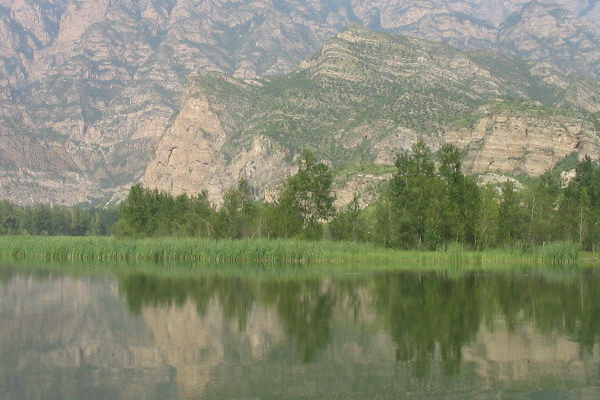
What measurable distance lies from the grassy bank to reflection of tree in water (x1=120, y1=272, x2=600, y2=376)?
1483cm

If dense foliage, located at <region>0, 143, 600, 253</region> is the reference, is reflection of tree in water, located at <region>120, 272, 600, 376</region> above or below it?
below

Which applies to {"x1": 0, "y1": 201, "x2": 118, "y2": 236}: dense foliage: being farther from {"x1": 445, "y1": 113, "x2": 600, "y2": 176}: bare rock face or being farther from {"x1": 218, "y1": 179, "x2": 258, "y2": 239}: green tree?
{"x1": 445, "y1": 113, "x2": 600, "y2": 176}: bare rock face

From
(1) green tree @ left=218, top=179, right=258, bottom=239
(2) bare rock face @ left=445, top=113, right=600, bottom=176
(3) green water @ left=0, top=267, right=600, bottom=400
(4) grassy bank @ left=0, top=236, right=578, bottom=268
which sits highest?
(2) bare rock face @ left=445, top=113, right=600, bottom=176

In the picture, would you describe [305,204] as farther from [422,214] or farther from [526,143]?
[526,143]

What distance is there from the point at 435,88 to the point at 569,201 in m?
105

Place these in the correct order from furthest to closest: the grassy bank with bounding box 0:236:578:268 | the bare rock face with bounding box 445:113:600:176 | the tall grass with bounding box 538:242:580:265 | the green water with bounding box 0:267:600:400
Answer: the bare rock face with bounding box 445:113:600:176
the tall grass with bounding box 538:242:580:265
the grassy bank with bounding box 0:236:578:268
the green water with bounding box 0:267:600:400

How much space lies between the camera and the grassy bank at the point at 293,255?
245 feet

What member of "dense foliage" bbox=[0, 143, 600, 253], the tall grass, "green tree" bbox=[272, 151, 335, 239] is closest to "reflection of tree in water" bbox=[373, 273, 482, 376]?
the tall grass

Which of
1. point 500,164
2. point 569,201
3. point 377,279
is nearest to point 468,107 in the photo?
point 500,164

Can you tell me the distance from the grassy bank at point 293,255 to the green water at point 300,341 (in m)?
23.0

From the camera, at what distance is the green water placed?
72.2 ft

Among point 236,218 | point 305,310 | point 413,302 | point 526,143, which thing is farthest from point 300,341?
point 526,143

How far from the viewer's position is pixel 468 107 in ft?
595

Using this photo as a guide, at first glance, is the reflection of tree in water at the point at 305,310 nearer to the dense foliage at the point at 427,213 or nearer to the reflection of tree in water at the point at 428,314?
the reflection of tree in water at the point at 428,314
